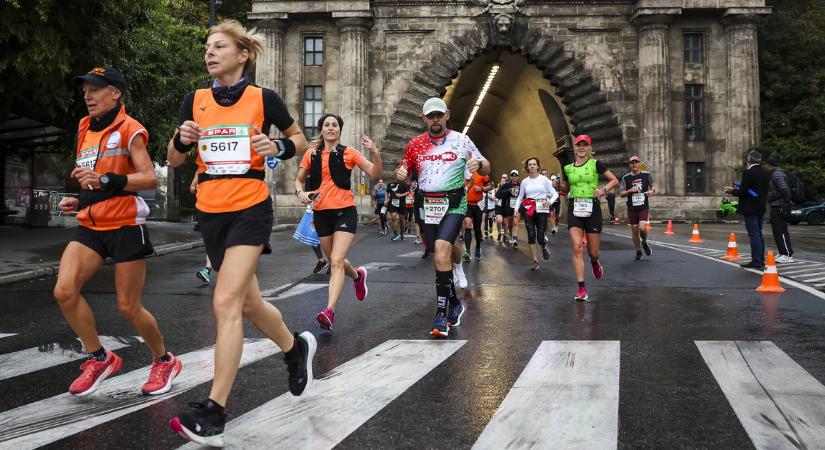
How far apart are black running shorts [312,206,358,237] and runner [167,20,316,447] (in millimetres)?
3422

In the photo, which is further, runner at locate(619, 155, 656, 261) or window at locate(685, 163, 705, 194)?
window at locate(685, 163, 705, 194)

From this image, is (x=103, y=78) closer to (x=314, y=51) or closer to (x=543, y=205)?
(x=543, y=205)

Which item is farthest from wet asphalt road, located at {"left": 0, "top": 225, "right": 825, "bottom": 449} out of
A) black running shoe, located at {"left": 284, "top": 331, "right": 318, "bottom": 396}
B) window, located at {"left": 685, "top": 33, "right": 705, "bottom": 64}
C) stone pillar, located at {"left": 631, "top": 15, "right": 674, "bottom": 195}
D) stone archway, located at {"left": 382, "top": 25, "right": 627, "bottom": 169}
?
window, located at {"left": 685, "top": 33, "right": 705, "bottom": 64}

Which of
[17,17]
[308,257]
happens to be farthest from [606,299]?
[17,17]

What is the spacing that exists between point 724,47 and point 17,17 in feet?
109

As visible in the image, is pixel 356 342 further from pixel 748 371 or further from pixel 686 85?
pixel 686 85

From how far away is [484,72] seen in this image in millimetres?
41719

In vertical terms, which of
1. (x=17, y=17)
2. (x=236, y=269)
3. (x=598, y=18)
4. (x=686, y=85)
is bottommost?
(x=236, y=269)

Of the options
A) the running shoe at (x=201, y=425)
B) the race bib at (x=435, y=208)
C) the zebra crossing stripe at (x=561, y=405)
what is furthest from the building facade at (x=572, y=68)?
the running shoe at (x=201, y=425)

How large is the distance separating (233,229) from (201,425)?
1.04m

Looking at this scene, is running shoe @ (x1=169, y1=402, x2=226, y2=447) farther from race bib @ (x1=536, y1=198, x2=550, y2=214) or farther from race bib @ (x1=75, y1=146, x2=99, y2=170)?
race bib @ (x1=536, y1=198, x2=550, y2=214)

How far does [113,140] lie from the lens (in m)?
4.65

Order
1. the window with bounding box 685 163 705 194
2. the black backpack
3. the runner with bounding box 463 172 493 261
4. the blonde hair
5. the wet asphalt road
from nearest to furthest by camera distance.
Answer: the wet asphalt road < the blonde hair < the black backpack < the runner with bounding box 463 172 493 261 < the window with bounding box 685 163 705 194

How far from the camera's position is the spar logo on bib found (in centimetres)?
464
